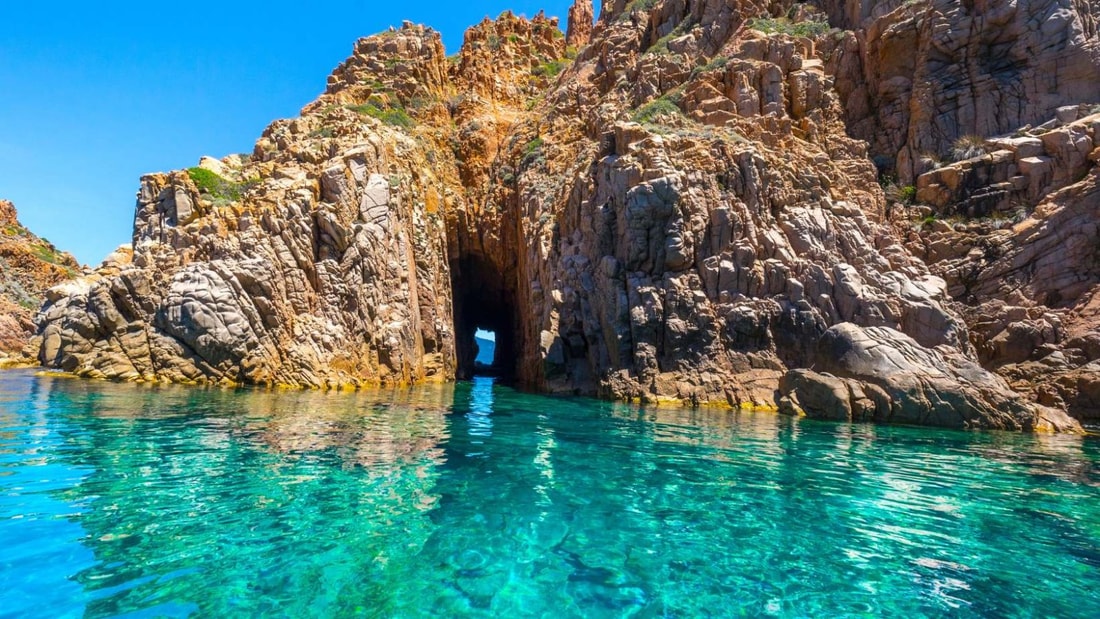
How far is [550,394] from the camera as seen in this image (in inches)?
1275

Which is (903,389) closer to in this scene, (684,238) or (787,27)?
(684,238)

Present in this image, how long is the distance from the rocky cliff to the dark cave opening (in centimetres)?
417

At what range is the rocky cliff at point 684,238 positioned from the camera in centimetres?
2755

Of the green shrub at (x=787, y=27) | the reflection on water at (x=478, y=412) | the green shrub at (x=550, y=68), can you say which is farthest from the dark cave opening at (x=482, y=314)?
the green shrub at (x=787, y=27)

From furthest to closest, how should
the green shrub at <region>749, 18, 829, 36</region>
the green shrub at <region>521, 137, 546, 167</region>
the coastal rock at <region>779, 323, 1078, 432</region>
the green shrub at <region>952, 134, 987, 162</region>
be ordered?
1. the green shrub at <region>521, 137, 546, 167</region>
2. the green shrub at <region>749, 18, 829, 36</region>
3. the green shrub at <region>952, 134, 987, 162</region>
4. the coastal rock at <region>779, 323, 1078, 432</region>

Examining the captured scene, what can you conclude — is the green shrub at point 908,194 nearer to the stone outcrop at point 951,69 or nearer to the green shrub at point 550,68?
the stone outcrop at point 951,69

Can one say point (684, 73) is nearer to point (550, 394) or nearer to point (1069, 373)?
point (550, 394)

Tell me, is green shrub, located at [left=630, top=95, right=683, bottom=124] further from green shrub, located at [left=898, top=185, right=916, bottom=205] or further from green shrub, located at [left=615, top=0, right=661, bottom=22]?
green shrub, located at [left=615, top=0, right=661, bottom=22]

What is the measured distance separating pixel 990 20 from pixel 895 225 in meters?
15.4

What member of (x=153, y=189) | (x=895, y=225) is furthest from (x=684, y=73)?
(x=153, y=189)

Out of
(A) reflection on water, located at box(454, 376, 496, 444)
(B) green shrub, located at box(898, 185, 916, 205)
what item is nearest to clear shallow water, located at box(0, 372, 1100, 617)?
(A) reflection on water, located at box(454, 376, 496, 444)

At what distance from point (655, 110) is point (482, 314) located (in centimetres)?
3008

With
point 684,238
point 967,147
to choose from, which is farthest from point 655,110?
point 967,147

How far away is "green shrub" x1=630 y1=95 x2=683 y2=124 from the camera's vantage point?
120ft
